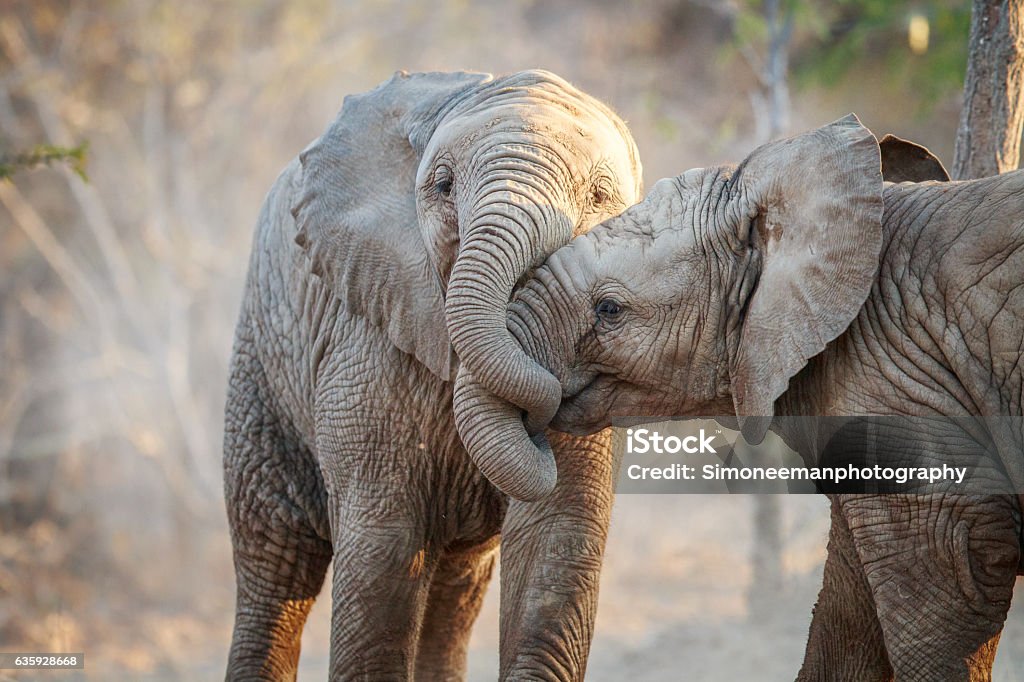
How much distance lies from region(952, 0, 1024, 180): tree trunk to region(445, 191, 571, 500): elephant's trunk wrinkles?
100 inches

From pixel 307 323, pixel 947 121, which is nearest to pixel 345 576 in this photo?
pixel 307 323

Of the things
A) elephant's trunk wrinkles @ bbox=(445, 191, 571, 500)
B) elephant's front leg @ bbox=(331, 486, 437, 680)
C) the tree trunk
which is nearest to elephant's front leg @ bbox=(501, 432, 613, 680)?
elephant's front leg @ bbox=(331, 486, 437, 680)

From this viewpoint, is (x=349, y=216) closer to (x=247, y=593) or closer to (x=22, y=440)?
(x=247, y=593)

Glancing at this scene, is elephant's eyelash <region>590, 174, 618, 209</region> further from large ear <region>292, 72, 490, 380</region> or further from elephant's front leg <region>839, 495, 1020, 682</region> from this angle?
elephant's front leg <region>839, 495, 1020, 682</region>

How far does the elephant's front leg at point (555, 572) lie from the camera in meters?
4.70

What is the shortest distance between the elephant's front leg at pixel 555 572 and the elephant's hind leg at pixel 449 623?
4.80 ft

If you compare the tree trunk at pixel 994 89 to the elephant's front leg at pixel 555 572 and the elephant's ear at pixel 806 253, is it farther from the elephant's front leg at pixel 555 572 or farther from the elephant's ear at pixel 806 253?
the elephant's front leg at pixel 555 572

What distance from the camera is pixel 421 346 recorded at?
4.84 m

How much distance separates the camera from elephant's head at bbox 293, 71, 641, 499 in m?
4.10

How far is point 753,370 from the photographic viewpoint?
4.16 metres

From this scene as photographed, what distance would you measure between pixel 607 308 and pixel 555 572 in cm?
101

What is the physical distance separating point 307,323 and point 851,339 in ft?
7.81
